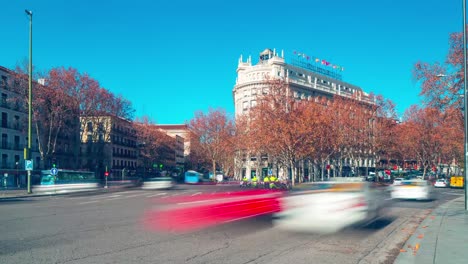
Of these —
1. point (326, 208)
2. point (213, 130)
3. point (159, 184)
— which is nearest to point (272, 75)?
point (213, 130)

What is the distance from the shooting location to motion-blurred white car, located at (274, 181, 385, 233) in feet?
37.4

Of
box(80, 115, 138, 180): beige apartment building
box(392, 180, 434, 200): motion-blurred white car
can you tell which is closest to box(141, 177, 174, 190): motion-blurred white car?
box(80, 115, 138, 180): beige apartment building

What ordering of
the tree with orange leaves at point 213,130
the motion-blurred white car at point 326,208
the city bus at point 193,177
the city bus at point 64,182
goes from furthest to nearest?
the tree with orange leaves at point 213,130
the city bus at point 193,177
the city bus at point 64,182
the motion-blurred white car at point 326,208

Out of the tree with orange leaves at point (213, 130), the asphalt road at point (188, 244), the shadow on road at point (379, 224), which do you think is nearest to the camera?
the asphalt road at point (188, 244)

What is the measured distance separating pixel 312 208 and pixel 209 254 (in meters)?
4.07

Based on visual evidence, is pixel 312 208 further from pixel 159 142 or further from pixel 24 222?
pixel 159 142

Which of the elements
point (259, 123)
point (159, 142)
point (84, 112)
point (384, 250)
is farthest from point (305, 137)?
point (159, 142)

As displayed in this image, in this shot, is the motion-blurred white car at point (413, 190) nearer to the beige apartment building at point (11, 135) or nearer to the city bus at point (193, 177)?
the city bus at point (193, 177)

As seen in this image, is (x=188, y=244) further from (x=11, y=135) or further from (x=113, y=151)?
(x=113, y=151)

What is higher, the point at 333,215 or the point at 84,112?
the point at 84,112

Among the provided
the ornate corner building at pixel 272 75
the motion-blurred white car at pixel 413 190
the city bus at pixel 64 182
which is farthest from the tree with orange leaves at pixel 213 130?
the motion-blurred white car at pixel 413 190

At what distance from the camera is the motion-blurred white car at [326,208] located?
11.4 metres

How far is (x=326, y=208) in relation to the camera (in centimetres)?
1137

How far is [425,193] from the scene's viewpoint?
25266 millimetres
